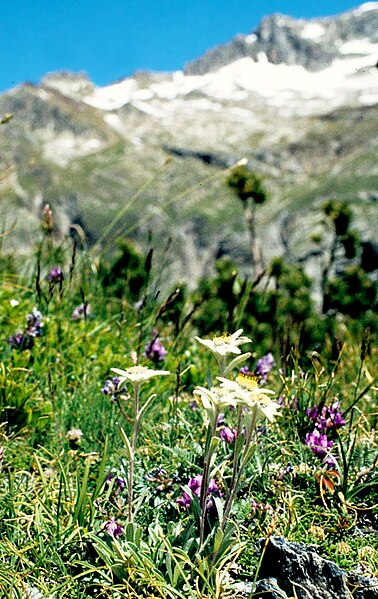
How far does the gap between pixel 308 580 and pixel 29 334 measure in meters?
2.42

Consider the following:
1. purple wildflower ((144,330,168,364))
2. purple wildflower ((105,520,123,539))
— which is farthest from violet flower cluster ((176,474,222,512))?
purple wildflower ((144,330,168,364))

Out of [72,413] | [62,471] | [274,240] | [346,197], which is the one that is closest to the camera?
[62,471]

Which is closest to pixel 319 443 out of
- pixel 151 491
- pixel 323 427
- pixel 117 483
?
pixel 323 427

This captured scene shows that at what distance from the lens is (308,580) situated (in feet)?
7.16

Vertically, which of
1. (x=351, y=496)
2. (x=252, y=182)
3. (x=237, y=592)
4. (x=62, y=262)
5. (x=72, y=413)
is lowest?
(x=237, y=592)

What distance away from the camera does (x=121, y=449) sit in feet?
10.1

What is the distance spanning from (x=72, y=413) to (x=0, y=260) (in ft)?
10.0

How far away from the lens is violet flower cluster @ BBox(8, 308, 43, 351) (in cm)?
396

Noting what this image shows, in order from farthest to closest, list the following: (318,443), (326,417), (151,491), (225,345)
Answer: (326,417)
(318,443)
(151,491)
(225,345)

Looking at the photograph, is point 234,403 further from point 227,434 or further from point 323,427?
point 323,427

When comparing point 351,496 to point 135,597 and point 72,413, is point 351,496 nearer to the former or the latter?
point 135,597

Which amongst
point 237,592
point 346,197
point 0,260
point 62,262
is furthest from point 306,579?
point 346,197

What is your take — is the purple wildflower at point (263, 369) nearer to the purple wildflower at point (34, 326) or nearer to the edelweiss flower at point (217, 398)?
the purple wildflower at point (34, 326)

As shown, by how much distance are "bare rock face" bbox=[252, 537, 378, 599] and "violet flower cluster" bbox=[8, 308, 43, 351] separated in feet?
7.47
